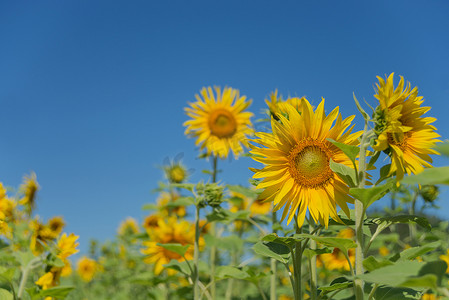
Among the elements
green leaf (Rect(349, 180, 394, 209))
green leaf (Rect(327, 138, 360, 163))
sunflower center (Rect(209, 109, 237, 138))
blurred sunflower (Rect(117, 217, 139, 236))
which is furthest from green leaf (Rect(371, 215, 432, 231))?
blurred sunflower (Rect(117, 217, 139, 236))

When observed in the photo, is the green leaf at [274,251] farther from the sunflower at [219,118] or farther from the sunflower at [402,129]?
Result: the sunflower at [219,118]

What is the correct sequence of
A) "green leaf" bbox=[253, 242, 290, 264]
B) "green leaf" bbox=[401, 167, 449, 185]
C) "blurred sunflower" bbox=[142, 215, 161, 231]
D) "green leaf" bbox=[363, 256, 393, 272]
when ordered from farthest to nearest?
"blurred sunflower" bbox=[142, 215, 161, 231] → "green leaf" bbox=[253, 242, 290, 264] → "green leaf" bbox=[363, 256, 393, 272] → "green leaf" bbox=[401, 167, 449, 185]

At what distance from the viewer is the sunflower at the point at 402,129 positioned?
1.73 meters

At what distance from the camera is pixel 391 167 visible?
177 centimetres

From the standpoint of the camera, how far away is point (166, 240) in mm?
4289

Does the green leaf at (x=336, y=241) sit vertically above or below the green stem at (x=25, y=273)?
below

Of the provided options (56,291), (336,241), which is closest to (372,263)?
(336,241)

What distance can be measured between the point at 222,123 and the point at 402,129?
11.6 ft

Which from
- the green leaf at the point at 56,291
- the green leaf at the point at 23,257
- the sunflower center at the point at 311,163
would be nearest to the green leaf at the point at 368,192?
the sunflower center at the point at 311,163

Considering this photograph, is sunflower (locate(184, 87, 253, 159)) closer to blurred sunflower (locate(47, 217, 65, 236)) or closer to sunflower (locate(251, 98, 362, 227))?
blurred sunflower (locate(47, 217, 65, 236))

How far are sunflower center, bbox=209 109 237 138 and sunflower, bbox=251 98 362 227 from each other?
313 centimetres

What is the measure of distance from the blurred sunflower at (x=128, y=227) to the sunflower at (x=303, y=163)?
6327mm

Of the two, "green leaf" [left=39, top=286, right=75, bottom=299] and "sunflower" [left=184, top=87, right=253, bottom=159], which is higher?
"sunflower" [left=184, top=87, right=253, bottom=159]

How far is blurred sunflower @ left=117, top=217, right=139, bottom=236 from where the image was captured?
799 cm
